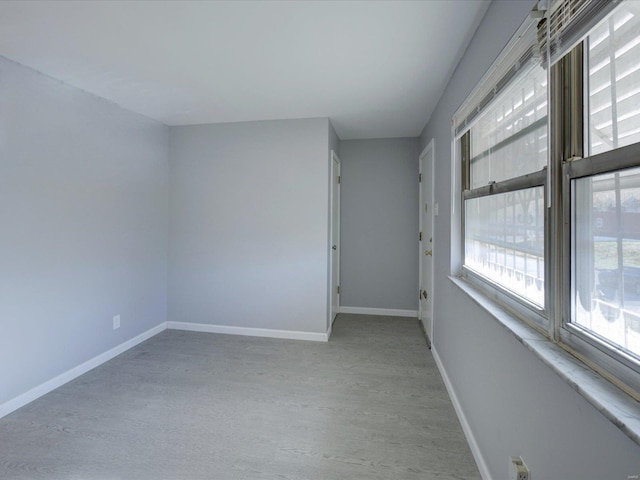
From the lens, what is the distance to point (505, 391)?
1.30 metres

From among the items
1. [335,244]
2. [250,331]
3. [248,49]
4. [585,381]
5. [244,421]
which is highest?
[248,49]

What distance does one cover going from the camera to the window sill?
647mm

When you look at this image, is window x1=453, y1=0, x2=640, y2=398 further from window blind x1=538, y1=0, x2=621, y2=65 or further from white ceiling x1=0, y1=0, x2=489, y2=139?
white ceiling x1=0, y1=0, x2=489, y2=139

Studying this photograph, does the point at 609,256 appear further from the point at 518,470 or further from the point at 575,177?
the point at 518,470

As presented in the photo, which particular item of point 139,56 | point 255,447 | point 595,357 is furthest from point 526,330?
point 139,56

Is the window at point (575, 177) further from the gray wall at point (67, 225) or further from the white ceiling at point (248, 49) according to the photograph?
the gray wall at point (67, 225)

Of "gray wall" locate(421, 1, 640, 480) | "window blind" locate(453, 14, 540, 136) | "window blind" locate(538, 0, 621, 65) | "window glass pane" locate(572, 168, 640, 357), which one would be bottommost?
"gray wall" locate(421, 1, 640, 480)

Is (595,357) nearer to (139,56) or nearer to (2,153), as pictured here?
(139,56)

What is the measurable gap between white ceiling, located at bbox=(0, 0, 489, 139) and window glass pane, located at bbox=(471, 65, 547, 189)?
582 mm

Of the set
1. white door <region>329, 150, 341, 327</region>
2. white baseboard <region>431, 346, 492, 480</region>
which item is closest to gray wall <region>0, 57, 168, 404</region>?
white door <region>329, 150, 341, 327</region>

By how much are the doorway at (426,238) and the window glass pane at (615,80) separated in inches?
83.5

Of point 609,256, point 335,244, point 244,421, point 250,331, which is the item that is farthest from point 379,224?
point 609,256

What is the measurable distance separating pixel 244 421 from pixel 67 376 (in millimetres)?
1671

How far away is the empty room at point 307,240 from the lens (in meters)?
0.92
